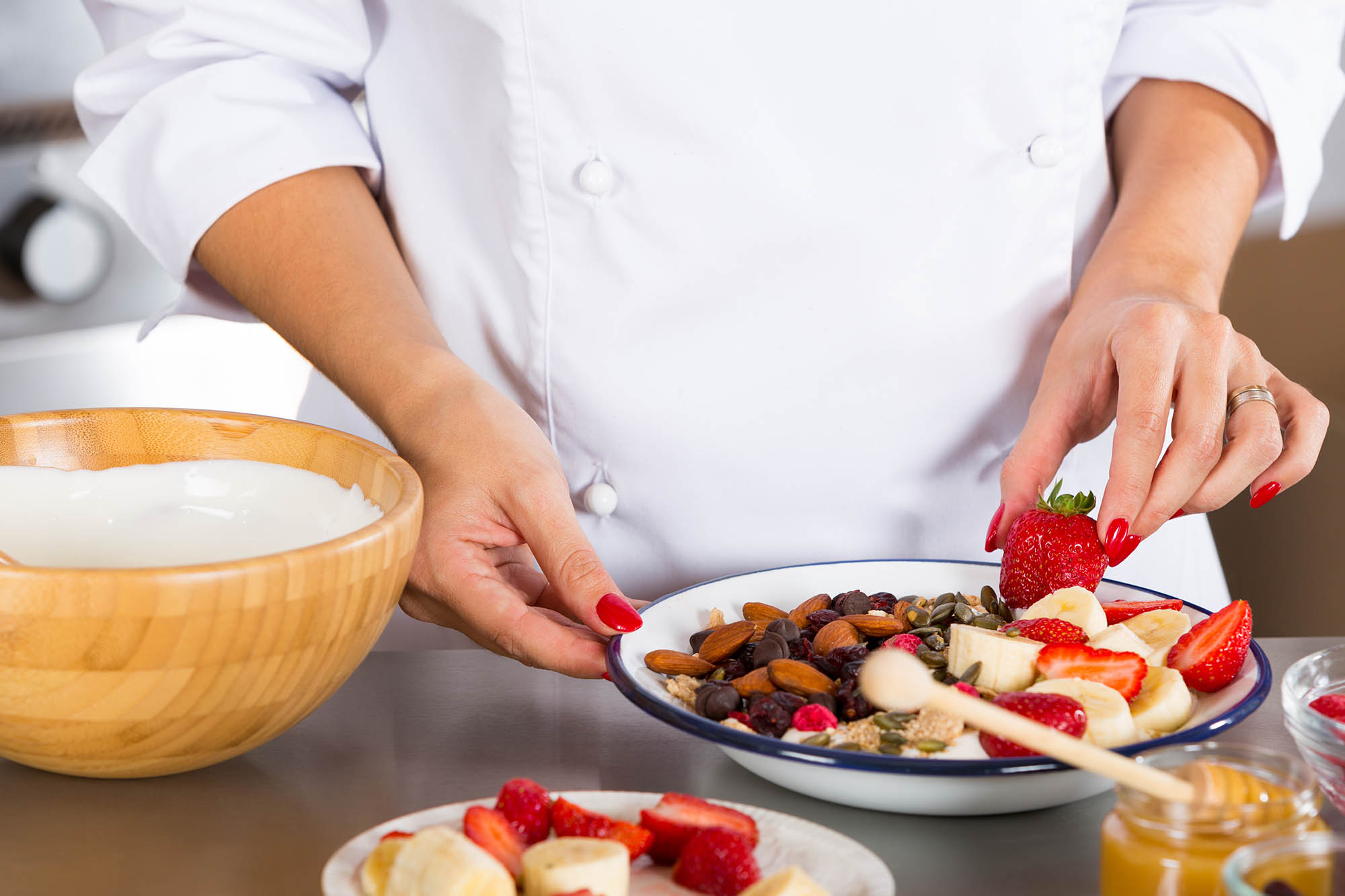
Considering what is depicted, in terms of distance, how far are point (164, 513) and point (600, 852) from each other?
16.8 inches

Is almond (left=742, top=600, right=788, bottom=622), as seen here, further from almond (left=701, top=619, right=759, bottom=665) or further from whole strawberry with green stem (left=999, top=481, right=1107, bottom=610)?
whole strawberry with green stem (left=999, top=481, right=1107, bottom=610)

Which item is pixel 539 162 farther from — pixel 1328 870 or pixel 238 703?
pixel 1328 870

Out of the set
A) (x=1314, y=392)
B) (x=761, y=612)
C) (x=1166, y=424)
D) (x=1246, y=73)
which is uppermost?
(x=1246, y=73)

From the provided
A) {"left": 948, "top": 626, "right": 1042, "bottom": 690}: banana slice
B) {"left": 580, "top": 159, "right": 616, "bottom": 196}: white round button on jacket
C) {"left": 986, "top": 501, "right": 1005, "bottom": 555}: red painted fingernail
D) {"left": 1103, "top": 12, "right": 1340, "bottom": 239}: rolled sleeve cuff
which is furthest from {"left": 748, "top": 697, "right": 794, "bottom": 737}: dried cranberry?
{"left": 1103, "top": 12, "right": 1340, "bottom": 239}: rolled sleeve cuff

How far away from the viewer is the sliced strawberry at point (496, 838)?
1.83ft

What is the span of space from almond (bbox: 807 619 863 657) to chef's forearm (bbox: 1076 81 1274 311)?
1.33 ft

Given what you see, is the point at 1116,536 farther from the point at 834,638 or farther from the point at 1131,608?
the point at 834,638

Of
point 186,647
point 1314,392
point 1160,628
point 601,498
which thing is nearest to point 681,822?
point 186,647

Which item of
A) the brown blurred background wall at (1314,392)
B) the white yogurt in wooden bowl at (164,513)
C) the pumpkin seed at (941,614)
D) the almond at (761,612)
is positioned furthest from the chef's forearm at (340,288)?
the brown blurred background wall at (1314,392)

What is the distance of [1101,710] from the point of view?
659 mm

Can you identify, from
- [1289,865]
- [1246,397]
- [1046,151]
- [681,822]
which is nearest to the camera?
[1289,865]

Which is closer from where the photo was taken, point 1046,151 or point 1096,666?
point 1096,666

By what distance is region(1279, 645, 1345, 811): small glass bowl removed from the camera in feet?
1.94

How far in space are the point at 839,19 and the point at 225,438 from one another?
0.53 m
